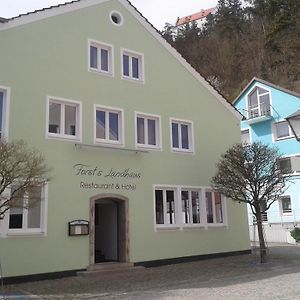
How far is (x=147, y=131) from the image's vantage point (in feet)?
58.0

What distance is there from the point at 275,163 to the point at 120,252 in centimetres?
645

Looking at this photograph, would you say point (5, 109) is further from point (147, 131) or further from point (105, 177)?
point (147, 131)

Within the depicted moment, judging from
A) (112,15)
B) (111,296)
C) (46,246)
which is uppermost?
(112,15)

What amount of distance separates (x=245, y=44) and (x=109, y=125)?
3988cm

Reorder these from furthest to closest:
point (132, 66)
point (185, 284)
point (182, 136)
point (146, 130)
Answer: point (182, 136) → point (132, 66) → point (146, 130) → point (185, 284)

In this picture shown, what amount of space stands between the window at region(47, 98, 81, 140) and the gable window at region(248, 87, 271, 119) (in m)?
19.7

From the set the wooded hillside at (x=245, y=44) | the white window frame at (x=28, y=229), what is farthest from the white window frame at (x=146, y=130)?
the wooded hillside at (x=245, y=44)

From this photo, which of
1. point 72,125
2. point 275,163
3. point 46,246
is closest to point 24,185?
point 46,246

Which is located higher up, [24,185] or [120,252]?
[24,185]

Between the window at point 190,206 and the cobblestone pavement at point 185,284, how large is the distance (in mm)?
2163

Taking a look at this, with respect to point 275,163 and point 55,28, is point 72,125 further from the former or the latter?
point 275,163

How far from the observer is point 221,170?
56.1 feet

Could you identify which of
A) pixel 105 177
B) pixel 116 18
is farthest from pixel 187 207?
pixel 116 18

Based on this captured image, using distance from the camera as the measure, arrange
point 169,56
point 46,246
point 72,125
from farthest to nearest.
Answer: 1. point 169,56
2. point 72,125
3. point 46,246
